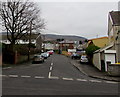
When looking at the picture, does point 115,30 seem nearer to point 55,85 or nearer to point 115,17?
point 115,17

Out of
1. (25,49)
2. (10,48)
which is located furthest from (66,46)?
(10,48)

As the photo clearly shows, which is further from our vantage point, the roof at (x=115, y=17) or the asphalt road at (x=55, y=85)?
the roof at (x=115, y=17)

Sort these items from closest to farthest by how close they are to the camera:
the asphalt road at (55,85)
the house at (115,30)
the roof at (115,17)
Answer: the asphalt road at (55,85), the house at (115,30), the roof at (115,17)

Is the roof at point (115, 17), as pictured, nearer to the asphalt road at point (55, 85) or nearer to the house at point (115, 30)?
the house at point (115, 30)

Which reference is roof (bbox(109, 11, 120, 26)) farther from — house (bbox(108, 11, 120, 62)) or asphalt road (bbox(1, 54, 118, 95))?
asphalt road (bbox(1, 54, 118, 95))

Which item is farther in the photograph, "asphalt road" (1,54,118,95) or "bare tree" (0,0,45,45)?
"bare tree" (0,0,45,45)

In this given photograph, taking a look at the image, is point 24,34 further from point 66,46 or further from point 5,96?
point 66,46

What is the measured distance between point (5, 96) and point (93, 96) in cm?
399

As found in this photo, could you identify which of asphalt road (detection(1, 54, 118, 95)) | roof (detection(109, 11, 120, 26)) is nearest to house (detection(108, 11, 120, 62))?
roof (detection(109, 11, 120, 26))

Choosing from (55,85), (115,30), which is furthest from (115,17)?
(55,85)

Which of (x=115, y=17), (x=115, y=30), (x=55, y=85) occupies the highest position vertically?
(x=115, y=17)

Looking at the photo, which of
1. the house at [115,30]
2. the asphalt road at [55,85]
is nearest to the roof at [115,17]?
the house at [115,30]

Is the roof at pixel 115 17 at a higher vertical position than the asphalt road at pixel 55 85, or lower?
higher

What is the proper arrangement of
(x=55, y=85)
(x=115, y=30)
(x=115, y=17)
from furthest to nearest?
Answer: 1. (x=115, y=17)
2. (x=115, y=30)
3. (x=55, y=85)
